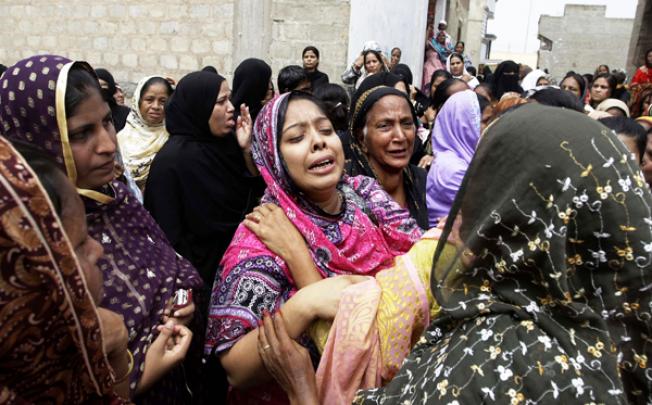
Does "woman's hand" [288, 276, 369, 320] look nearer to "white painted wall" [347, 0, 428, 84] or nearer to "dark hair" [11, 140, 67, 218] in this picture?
"dark hair" [11, 140, 67, 218]

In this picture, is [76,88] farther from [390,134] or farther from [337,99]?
[337,99]

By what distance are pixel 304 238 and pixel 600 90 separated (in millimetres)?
6777

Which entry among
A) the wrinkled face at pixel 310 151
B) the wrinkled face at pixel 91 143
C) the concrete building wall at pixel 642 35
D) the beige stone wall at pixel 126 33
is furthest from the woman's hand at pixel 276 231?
the concrete building wall at pixel 642 35

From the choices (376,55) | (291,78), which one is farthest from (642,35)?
(291,78)

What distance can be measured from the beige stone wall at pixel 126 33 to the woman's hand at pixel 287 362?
24.2ft

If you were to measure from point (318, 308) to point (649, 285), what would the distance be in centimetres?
80

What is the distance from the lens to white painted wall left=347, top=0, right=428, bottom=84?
8.09 meters

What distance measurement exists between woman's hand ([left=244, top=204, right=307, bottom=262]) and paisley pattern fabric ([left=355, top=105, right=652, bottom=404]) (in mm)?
694

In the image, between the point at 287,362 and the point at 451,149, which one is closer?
the point at 287,362

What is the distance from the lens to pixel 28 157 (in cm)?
90

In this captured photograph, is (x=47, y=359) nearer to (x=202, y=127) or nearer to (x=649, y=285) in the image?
(x=649, y=285)

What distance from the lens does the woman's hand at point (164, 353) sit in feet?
4.84

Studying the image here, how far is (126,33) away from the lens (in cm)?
870

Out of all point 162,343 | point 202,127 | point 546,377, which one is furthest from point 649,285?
point 202,127
